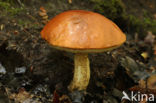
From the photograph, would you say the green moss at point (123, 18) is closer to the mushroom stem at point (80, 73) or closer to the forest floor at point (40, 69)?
the forest floor at point (40, 69)

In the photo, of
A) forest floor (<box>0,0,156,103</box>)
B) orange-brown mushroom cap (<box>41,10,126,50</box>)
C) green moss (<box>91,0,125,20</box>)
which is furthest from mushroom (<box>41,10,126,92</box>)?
green moss (<box>91,0,125,20</box>)

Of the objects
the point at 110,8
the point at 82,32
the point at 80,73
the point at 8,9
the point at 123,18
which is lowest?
the point at 80,73

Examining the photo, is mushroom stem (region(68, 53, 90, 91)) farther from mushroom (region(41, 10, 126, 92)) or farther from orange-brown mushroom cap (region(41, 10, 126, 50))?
orange-brown mushroom cap (region(41, 10, 126, 50))

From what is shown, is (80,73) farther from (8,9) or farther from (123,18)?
(123,18)

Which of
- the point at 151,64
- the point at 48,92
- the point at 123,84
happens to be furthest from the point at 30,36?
the point at 151,64

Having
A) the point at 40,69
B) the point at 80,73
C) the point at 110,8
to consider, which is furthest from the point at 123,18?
the point at 40,69
